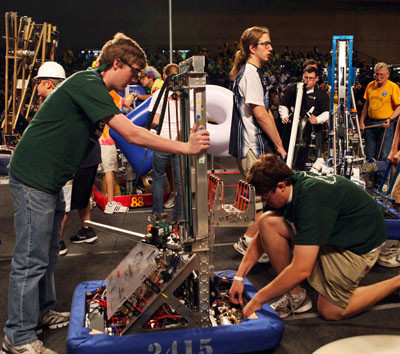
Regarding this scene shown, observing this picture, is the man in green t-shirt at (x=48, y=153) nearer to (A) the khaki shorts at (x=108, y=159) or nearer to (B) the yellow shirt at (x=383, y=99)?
(A) the khaki shorts at (x=108, y=159)

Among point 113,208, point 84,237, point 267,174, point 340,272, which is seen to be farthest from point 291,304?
point 113,208

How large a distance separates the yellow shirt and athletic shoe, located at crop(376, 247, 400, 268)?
2.95 meters

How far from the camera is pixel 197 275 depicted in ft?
6.38

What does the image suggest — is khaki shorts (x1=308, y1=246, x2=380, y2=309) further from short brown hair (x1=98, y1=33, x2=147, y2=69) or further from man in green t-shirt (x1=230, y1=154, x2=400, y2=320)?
short brown hair (x1=98, y1=33, x2=147, y2=69)

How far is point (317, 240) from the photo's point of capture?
187 cm

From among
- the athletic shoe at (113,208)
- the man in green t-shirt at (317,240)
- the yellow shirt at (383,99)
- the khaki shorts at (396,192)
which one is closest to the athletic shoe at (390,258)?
A: the khaki shorts at (396,192)

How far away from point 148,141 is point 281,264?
100cm

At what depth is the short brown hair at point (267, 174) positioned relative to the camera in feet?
6.23

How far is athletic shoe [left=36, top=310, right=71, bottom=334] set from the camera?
221 centimetres

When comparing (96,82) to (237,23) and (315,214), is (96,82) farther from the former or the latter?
(237,23)

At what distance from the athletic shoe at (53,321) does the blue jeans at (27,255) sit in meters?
0.27

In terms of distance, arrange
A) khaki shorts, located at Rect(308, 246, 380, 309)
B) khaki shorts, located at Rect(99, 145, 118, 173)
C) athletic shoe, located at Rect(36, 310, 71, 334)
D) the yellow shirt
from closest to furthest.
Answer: khaki shorts, located at Rect(308, 246, 380, 309), athletic shoe, located at Rect(36, 310, 71, 334), khaki shorts, located at Rect(99, 145, 118, 173), the yellow shirt

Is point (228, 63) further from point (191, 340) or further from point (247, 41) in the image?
point (191, 340)

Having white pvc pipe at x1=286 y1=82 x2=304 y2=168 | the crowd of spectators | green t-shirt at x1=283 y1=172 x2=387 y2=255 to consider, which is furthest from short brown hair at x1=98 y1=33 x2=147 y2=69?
the crowd of spectators
